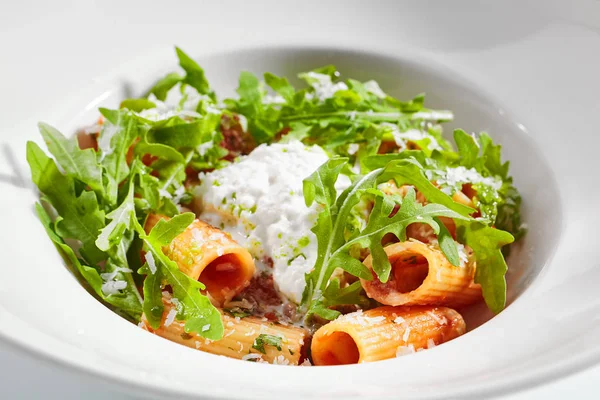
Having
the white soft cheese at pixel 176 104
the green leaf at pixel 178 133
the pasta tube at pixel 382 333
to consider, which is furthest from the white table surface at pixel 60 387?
the white soft cheese at pixel 176 104

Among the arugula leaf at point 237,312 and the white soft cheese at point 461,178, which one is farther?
the white soft cheese at point 461,178

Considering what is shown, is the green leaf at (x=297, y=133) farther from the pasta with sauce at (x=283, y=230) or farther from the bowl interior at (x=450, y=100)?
the bowl interior at (x=450, y=100)

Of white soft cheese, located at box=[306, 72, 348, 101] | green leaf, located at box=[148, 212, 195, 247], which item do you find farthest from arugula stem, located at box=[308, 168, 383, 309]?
white soft cheese, located at box=[306, 72, 348, 101]

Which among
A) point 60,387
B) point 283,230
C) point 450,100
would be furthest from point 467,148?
point 60,387

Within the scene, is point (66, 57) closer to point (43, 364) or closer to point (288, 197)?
point (288, 197)

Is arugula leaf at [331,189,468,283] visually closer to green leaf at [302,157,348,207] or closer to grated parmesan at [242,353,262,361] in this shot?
green leaf at [302,157,348,207]

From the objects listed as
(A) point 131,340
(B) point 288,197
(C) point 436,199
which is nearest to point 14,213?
(A) point 131,340

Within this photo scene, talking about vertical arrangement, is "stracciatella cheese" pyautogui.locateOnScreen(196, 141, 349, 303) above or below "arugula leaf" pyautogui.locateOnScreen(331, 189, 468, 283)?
below
